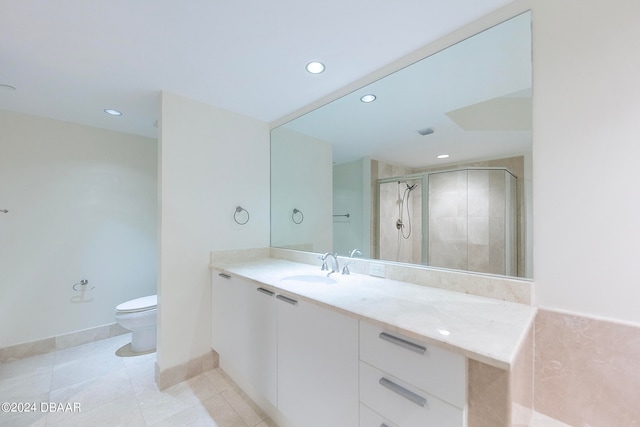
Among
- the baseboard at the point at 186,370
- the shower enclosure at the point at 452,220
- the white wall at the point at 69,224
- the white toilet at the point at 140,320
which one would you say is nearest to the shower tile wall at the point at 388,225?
the shower enclosure at the point at 452,220

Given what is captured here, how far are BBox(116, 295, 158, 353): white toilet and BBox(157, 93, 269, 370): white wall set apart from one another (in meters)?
0.52

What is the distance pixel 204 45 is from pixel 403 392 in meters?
1.92

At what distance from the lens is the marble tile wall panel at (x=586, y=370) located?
0.88 metres

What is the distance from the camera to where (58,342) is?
7.84 feet

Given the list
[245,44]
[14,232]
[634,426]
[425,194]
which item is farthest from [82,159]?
[634,426]

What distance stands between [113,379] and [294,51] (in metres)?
2.73

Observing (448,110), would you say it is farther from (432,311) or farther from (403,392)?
(403,392)

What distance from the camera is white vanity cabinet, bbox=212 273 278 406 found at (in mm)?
1508

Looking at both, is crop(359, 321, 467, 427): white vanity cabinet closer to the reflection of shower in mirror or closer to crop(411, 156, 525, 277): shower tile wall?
crop(411, 156, 525, 277): shower tile wall

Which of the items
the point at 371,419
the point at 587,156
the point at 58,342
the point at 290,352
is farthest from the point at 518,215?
the point at 58,342

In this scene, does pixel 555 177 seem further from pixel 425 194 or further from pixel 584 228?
pixel 425 194

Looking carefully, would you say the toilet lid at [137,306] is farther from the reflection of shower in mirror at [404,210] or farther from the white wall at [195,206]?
the reflection of shower in mirror at [404,210]

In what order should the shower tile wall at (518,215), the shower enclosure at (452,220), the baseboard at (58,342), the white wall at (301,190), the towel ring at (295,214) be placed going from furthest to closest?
the towel ring at (295,214), the white wall at (301,190), the baseboard at (58,342), the shower enclosure at (452,220), the shower tile wall at (518,215)

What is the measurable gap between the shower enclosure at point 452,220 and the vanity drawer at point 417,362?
0.67 meters
